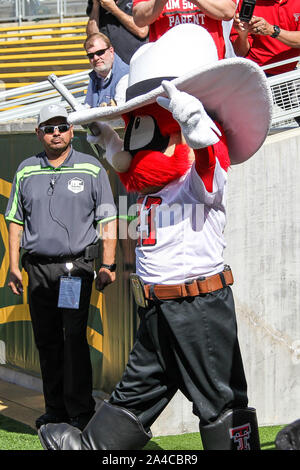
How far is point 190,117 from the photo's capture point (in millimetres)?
3074

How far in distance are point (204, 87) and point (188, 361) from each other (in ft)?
3.62

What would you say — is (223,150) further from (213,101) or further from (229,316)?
(229,316)

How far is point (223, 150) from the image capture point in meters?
3.54

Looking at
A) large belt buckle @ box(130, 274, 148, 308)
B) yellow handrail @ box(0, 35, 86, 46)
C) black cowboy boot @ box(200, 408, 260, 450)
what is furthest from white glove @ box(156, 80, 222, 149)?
yellow handrail @ box(0, 35, 86, 46)

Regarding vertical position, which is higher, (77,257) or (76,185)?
(76,185)

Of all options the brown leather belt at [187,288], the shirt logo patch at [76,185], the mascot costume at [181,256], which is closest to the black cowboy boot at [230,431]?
the mascot costume at [181,256]

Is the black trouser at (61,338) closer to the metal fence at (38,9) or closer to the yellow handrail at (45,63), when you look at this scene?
the yellow handrail at (45,63)

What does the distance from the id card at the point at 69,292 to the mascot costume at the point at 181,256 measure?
1.33 m

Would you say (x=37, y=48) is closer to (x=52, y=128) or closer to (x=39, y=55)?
(x=39, y=55)

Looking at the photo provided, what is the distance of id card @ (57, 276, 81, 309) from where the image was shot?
493 centimetres

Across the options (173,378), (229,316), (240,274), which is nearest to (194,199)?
(229,316)

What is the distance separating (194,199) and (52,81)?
2.47 m

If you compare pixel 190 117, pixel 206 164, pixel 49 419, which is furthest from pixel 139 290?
pixel 49 419

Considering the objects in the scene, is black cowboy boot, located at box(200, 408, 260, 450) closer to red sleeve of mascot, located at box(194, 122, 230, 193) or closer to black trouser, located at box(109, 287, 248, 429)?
black trouser, located at box(109, 287, 248, 429)
